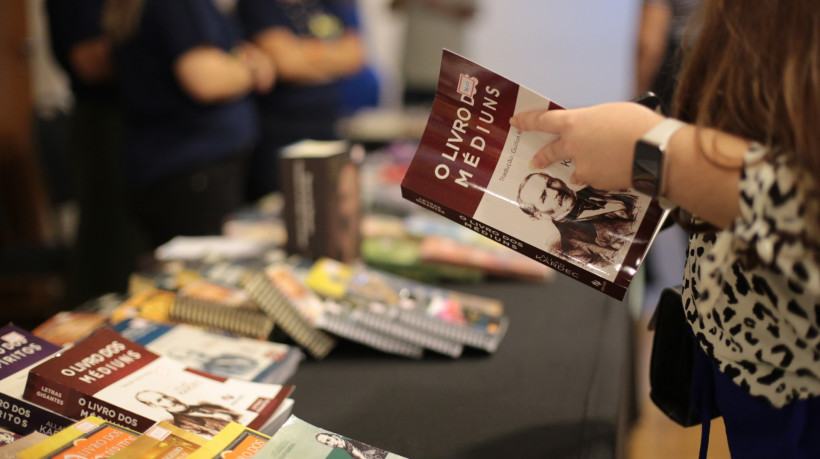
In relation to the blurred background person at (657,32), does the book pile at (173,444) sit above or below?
below

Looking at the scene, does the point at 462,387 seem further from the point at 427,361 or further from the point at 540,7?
the point at 540,7

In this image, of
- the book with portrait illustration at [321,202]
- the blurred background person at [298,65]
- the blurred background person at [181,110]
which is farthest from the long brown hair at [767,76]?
the blurred background person at [298,65]

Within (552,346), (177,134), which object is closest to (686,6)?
(552,346)

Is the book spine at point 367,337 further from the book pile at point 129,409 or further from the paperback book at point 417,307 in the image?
the book pile at point 129,409

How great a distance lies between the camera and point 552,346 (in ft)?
3.76

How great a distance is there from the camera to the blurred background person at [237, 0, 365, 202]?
2.40m

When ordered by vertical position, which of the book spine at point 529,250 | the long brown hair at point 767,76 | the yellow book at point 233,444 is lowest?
the yellow book at point 233,444

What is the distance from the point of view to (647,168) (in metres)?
0.58

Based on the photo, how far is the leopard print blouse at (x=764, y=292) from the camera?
1.71ft

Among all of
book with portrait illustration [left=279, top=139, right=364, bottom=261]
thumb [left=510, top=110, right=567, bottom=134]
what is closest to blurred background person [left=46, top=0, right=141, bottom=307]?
book with portrait illustration [left=279, top=139, right=364, bottom=261]

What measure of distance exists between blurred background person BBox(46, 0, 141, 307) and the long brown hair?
2100mm

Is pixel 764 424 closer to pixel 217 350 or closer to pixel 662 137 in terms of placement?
pixel 662 137

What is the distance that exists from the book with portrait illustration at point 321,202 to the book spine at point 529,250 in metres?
0.64

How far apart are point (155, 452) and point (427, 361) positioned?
1.75 feet
